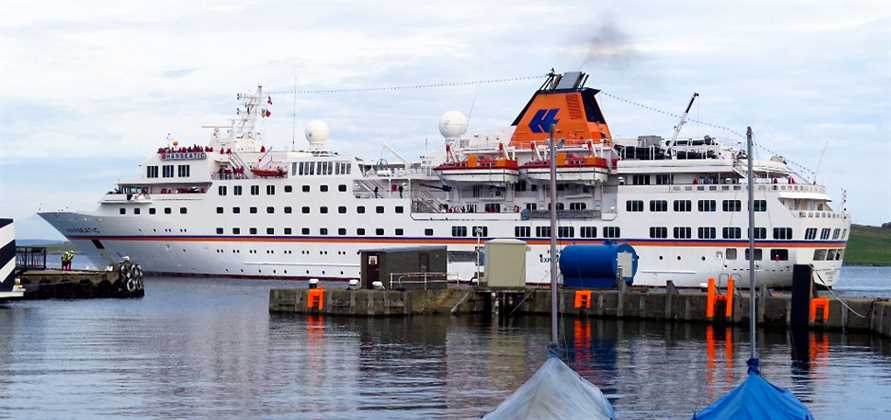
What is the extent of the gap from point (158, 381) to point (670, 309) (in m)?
19.5

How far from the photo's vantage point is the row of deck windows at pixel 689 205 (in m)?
53.9

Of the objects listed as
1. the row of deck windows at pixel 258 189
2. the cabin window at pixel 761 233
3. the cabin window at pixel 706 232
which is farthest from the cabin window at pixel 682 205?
the row of deck windows at pixel 258 189

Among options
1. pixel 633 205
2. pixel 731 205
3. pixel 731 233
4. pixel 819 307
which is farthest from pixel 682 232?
pixel 819 307

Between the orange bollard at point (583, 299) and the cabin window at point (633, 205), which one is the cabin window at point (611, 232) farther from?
the orange bollard at point (583, 299)

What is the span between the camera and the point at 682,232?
181ft

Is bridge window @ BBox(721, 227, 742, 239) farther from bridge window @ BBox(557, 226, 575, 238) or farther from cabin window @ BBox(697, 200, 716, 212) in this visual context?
bridge window @ BBox(557, 226, 575, 238)

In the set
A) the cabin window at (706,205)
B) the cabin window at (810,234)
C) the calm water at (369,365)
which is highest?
the cabin window at (706,205)

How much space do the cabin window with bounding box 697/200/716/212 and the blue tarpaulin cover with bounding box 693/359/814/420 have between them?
37.9 m

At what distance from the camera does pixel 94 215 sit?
6675 centimetres

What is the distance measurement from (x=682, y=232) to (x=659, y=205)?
1.55 metres

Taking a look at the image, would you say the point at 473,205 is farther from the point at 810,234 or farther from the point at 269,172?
the point at 810,234

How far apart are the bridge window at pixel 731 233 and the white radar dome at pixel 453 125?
1449cm

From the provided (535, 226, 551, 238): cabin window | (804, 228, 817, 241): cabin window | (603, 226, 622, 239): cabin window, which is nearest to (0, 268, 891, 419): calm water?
(804, 228, 817, 241): cabin window

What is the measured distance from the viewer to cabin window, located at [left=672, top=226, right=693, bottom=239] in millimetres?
54906
